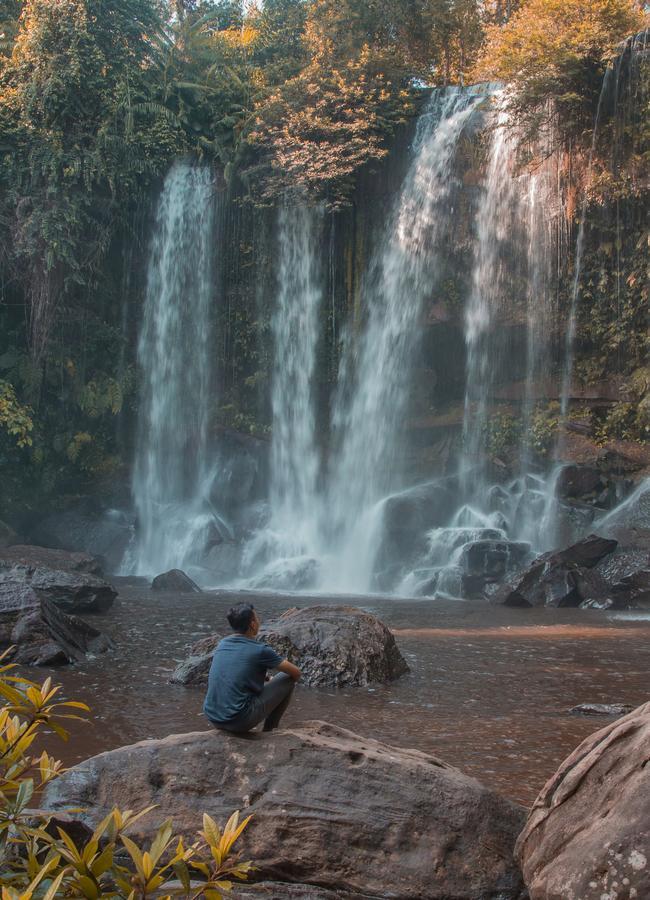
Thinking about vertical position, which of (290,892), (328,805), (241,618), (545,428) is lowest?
(290,892)

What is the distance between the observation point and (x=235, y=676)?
14.7 ft

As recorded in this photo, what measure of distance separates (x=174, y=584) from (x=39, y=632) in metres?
6.94

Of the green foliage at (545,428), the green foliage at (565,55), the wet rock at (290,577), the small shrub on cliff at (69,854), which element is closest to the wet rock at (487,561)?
the wet rock at (290,577)

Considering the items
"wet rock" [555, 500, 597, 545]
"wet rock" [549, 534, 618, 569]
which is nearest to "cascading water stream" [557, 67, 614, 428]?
"wet rock" [555, 500, 597, 545]

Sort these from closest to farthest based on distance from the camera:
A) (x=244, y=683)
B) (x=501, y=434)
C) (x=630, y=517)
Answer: (x=244, y=683) → (x=630, y=517) → (x=501, y=434)

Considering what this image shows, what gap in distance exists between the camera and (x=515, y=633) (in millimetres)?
10477

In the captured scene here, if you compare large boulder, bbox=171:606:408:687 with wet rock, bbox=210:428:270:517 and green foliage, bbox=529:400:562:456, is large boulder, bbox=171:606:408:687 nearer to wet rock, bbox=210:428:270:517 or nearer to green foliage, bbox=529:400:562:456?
green foliage, bbox=529:400:562:456

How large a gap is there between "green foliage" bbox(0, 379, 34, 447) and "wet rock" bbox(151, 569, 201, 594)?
585 centimetres

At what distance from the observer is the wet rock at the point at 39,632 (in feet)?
27.6

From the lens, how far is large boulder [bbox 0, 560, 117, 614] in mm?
11516

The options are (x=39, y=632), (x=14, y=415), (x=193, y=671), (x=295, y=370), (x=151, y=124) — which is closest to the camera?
(x=193, y=671)

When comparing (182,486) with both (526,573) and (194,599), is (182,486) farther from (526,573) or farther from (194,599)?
(526,573)

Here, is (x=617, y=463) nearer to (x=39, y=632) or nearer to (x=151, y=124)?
(x=39, y=632)

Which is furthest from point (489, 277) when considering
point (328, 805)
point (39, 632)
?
point (328, 805)
